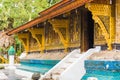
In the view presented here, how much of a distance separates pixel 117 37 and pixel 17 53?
2822 cm

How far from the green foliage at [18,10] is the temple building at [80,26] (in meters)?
13.6

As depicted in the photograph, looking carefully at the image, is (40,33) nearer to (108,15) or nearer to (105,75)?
(108,15)

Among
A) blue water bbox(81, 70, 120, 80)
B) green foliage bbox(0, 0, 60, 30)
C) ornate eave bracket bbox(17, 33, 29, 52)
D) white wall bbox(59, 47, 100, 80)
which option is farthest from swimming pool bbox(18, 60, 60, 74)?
green foliage bbox(0, 0, 60, 30)

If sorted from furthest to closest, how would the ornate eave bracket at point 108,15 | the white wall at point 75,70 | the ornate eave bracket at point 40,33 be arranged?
1. the ornate eave bracket at point 40,33
2. the white wall at point 75,70
3. the ornate eave bracket at point 108,15

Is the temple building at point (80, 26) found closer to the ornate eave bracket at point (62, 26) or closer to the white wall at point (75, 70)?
the ornate eave bracket at point (62, 26)

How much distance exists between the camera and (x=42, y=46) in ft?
62.0

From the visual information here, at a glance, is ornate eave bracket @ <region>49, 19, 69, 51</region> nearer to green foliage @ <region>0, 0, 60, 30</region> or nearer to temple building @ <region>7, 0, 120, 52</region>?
temple building @ <region>7, 0, 120, 52</region>

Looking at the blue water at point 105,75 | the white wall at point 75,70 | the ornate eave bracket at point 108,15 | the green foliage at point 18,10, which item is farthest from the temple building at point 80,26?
the green foliage at point 18,10

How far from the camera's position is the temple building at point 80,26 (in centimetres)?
1014

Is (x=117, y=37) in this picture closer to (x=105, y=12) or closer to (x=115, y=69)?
(x=105, y=12)

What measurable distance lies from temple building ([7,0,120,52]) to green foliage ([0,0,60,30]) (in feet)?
44.5

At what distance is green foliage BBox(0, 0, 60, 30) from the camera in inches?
1375

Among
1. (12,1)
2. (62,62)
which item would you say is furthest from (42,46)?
(12,1)

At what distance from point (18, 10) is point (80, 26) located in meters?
22.7
